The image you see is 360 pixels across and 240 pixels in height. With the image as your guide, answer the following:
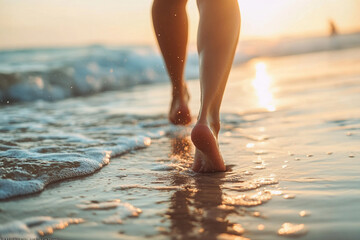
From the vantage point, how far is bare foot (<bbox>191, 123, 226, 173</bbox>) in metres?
1.55

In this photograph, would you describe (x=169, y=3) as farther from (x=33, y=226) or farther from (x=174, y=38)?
(x=33, y=226)

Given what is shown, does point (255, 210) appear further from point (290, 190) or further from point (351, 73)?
point (351, 73)

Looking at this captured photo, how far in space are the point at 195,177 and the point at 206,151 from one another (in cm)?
10

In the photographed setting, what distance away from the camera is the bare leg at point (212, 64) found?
1.60m

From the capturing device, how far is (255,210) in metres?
1.22

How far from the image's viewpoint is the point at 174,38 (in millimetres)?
2436

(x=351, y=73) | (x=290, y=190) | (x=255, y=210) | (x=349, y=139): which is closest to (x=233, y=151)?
(x=349, y=139)

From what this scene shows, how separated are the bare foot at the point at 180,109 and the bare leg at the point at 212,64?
0.88 m

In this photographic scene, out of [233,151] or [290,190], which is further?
[233,151]

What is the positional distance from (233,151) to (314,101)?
1496 millimetres

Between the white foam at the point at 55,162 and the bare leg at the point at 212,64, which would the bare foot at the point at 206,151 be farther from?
the white foam at the point at 55,162

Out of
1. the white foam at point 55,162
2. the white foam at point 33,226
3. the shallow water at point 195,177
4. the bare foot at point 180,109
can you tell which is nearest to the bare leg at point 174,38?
the bare foot at point 180,109

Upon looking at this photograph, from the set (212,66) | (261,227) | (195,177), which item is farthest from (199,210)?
(212,66)

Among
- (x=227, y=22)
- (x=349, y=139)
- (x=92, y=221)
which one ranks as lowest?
(x=92, y=221)
